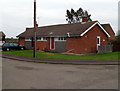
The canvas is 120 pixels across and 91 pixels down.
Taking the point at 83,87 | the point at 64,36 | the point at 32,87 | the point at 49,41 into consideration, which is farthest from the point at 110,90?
the point at 49,41

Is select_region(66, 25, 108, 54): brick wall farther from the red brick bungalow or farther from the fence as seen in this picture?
the fence

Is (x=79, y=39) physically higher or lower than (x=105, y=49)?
higher

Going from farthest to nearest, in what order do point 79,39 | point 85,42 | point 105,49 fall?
point 105,49 → point 85,42 → point 79,39

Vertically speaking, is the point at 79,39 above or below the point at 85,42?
above

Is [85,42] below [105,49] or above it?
above

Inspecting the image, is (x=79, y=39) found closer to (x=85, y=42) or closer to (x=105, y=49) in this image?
(x=85, y=42)

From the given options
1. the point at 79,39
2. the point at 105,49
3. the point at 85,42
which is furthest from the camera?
the point at 105,49

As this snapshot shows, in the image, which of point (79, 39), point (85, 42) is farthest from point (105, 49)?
point (79, 39)

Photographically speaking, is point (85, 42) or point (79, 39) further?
point (85, 42)

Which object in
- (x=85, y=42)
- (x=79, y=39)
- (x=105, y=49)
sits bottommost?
(x=105, y=49)

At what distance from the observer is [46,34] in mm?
27906

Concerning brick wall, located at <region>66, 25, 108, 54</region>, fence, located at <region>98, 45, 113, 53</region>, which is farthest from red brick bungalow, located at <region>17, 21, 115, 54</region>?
fence, located at <region>98, 45, 113, 53</region>

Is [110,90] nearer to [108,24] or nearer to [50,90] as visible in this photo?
[50,90]

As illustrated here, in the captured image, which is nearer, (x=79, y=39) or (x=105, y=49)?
(x=79, y=39)
